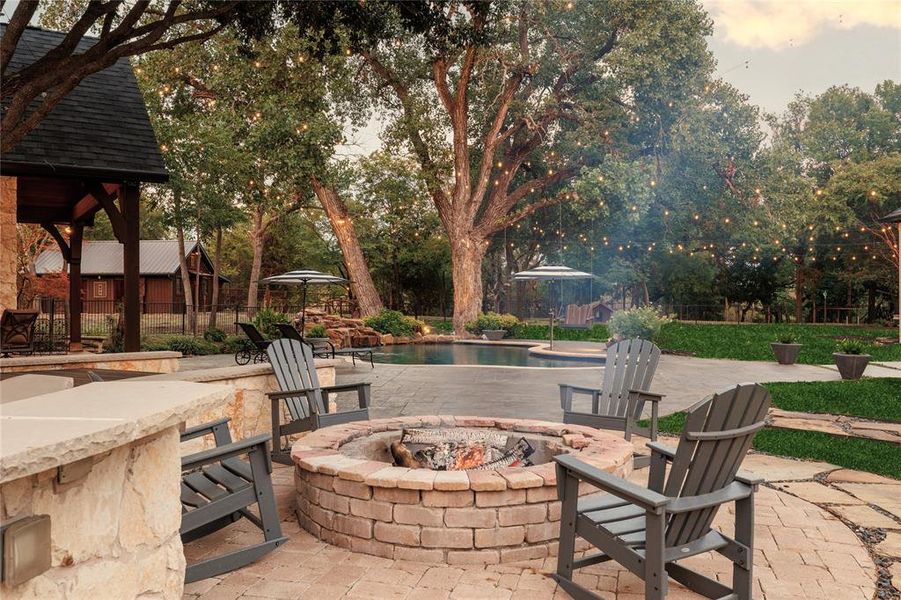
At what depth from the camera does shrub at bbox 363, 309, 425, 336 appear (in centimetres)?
1675

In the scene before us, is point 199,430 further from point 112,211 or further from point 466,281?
point 466,281

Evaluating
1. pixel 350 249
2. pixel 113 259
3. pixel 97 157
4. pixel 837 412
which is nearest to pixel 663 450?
pixel 837 412

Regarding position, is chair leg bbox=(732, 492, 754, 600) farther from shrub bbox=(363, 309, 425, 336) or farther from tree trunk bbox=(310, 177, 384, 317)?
tree trunk bbox=(310, 177, 384, 317)

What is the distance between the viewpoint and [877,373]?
9594 millimetres

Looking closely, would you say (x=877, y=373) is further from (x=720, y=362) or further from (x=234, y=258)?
(x=234, y=258)

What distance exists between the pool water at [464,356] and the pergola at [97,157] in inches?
227

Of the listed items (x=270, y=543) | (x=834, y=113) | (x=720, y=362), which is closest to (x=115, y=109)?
(x=270, y=543)

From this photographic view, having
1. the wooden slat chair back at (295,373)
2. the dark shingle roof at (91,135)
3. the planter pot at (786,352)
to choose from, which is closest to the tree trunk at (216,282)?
the dark shingle roof at (91,135)

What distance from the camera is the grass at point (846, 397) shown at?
22.0 ft

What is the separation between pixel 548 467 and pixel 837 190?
27.1 m

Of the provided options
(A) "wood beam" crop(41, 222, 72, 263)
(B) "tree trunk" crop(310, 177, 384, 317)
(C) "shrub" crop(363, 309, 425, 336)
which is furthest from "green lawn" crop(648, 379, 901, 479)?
(B) "tree trunk" crop(310, 177, 384, 317)

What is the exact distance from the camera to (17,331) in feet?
29.2

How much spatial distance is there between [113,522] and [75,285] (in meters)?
9.09

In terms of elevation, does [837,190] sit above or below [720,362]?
above
